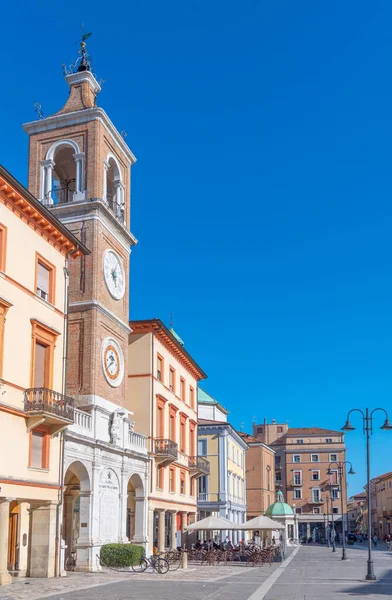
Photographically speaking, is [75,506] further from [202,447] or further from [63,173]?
[202,447]

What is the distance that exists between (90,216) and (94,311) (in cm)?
453

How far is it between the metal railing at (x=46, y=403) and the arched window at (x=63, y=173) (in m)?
11.9

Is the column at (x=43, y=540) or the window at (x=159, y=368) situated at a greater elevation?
the window at (x=159, y=368)

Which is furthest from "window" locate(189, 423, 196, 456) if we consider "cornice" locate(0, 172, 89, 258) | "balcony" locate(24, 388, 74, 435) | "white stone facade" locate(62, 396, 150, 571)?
"balcony" locate(24, 388, 74, 435)

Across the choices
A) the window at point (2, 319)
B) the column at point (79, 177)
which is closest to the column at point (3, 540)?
the window at point (2, 319)

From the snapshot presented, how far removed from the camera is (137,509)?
37969 mm

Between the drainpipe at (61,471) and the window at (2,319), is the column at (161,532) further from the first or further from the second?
the window at (2,319)

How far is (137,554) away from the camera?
31984 mm

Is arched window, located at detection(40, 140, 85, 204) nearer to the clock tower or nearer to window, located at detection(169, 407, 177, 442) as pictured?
the clock tower

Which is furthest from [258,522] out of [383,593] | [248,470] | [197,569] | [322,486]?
[322,486]

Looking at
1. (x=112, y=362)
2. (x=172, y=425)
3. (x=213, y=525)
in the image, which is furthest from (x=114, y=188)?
(x=213, y=525)

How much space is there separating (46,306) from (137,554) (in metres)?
12.0

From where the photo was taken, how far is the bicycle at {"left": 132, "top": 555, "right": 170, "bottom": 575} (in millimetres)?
30866

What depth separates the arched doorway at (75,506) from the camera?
30406mm
